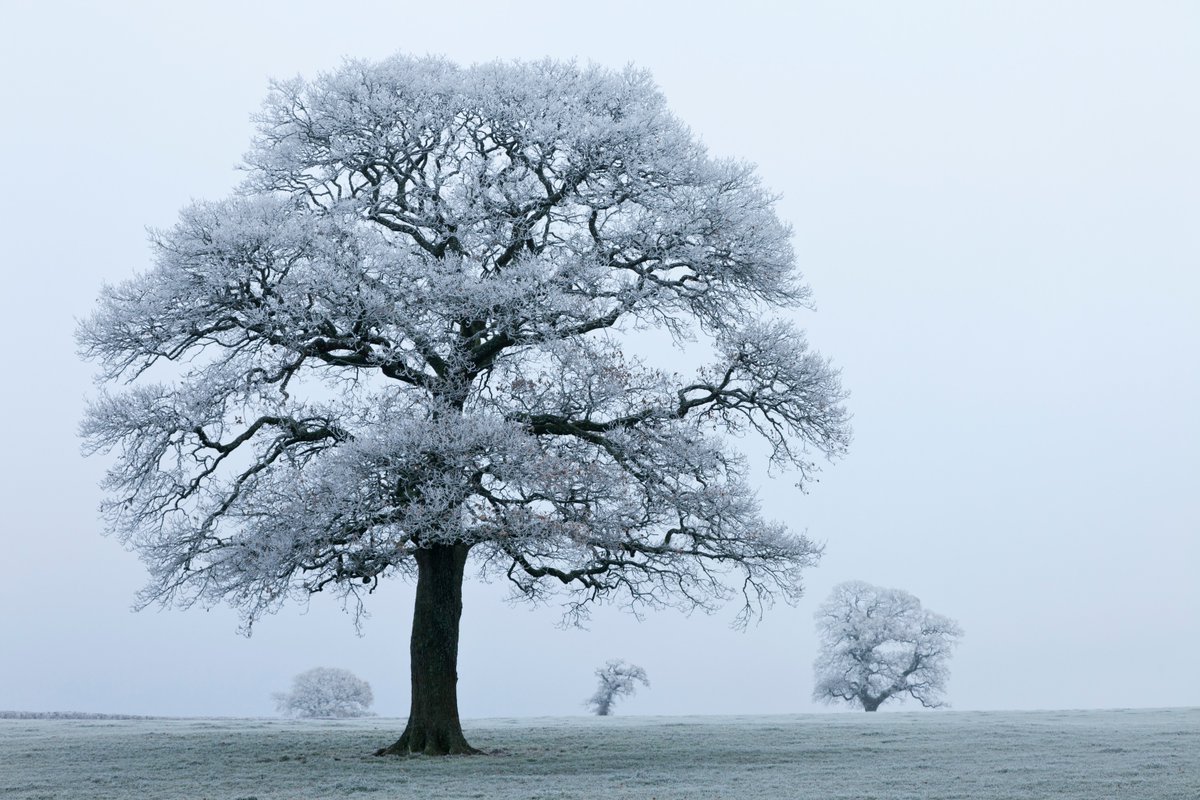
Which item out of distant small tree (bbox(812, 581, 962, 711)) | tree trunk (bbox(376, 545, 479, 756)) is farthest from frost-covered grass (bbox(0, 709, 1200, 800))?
distant small tree (bbox(812, 581, 962, 711))

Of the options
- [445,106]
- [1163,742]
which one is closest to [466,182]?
[445,106]

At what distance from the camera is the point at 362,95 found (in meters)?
21.7

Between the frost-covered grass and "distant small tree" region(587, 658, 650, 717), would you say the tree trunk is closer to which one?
the frost-covered grass

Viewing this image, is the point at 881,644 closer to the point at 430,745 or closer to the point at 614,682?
the point at 614,682

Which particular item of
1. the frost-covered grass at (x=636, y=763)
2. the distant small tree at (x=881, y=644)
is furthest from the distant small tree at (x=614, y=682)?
the frost-covered grass at (x=636, y=763)

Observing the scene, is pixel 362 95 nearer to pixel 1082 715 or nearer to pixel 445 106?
pixel 445 106

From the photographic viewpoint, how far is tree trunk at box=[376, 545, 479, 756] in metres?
20.9

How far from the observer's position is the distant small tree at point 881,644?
181 ft

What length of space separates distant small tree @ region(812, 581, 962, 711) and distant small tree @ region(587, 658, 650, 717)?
9485mm

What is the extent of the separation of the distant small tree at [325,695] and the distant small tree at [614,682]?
13.7 m

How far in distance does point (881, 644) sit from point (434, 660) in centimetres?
3952

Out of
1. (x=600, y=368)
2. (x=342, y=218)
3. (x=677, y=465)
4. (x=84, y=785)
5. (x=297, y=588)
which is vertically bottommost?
(x=84, y=785)

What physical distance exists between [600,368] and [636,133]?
4453 mm

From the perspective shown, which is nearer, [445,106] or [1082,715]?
[445,106]
